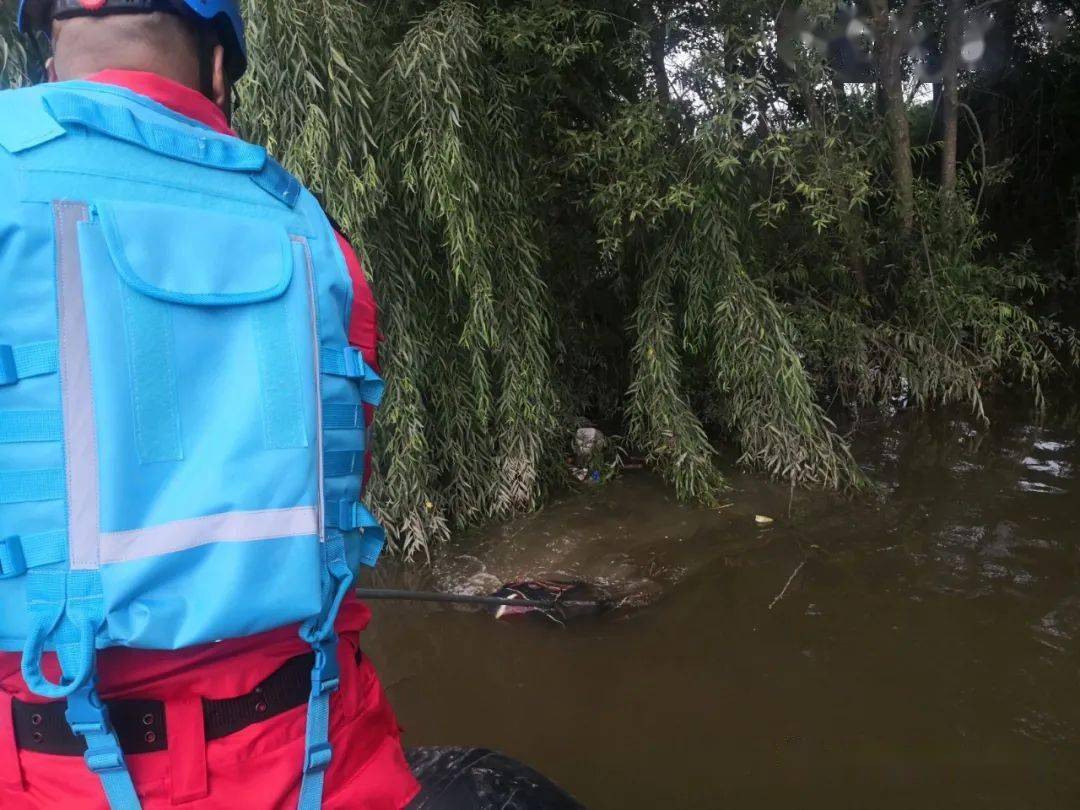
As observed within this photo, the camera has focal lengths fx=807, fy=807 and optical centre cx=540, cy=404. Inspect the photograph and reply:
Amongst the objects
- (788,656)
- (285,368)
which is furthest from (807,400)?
(285,368)

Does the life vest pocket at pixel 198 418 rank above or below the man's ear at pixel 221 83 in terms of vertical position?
below

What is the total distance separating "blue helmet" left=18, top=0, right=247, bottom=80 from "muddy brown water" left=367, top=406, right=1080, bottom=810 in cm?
263

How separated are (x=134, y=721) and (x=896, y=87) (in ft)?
24.0

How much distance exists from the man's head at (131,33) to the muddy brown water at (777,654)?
2651 mm

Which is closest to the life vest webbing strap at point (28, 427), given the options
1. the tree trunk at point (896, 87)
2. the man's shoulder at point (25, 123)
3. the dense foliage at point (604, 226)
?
the man's shoulder at point (25, 123)

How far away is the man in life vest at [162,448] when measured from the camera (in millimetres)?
827

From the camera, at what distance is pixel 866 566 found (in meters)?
4.35

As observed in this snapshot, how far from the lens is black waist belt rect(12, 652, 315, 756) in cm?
89

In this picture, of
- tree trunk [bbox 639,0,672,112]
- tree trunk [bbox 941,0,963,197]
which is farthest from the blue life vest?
tree trunk [bbox 941,0,963,197]

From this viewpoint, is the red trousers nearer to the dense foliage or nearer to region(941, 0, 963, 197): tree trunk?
the dense foliage

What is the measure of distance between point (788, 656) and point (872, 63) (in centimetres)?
546

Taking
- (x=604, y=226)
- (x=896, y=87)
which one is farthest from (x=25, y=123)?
(x=896, y=87)

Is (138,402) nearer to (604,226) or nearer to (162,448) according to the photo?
(162,448)

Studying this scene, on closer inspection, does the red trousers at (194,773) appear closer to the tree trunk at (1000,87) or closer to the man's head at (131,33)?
the man's head at (131,33)
